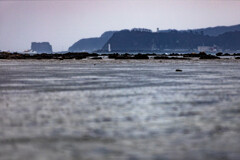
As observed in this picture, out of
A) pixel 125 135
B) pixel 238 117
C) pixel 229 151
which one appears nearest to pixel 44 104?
pixel 125 135

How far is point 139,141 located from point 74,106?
28.9 ft

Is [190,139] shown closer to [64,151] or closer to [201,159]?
[201,159]

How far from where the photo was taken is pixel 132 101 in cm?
2277

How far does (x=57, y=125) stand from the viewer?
15.8 m

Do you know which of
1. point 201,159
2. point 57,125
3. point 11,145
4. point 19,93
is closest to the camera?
point 201,159

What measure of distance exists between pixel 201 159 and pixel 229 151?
1.42 meters

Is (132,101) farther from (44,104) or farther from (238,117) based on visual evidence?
(238,117)

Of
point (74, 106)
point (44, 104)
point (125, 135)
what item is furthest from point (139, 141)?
point (44, 104)

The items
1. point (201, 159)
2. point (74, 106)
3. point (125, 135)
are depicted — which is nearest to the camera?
point (201, 159)

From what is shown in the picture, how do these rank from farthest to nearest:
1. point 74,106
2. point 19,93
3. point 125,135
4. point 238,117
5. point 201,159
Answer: point 19,93 < point 74,106 < point 238,117 < point 125,135 < point 201,159

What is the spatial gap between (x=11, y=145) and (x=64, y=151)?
6.89ft

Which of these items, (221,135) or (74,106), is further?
(74,106)

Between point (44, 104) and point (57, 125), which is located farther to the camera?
point (44, 104)

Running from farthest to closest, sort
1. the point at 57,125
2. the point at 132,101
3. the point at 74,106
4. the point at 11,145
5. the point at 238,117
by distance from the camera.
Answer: the point at 132,101 < the point at 74,106 < the point at 238,117 < the point at 57,125 < the point at 11,145
